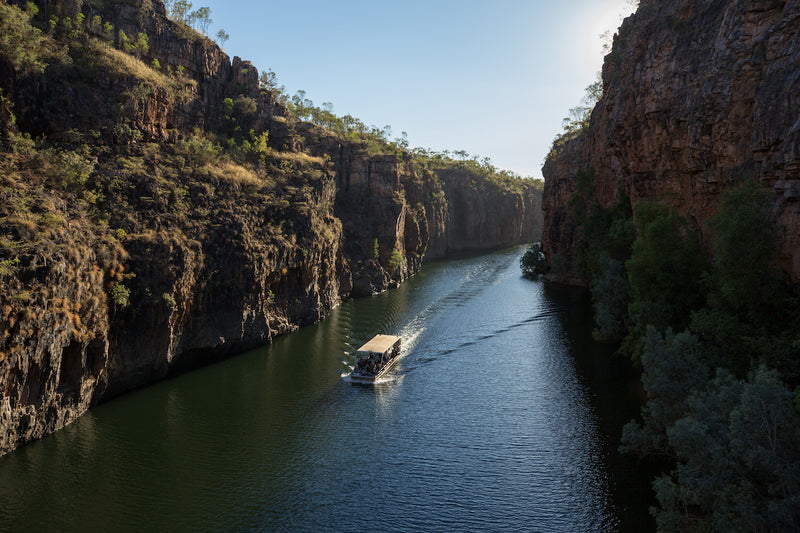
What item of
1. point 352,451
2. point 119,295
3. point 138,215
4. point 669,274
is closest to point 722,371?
point 669,274

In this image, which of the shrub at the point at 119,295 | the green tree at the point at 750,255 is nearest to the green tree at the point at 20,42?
the shrub at the point at 119,295

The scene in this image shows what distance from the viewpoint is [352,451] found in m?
27.5

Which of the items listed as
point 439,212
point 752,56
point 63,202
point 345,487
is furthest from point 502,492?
point 439,212

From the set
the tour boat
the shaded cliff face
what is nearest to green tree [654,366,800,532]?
the shaded cliff face

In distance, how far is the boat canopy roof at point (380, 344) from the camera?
134 feet

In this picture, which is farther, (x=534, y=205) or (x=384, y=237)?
(x=534, y=205)

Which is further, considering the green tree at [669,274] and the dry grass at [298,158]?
the dry grass at [298,158]

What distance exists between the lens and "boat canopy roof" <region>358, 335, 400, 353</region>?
4086 centimetres

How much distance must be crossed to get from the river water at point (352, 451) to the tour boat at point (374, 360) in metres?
1.03

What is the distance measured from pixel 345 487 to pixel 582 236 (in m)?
57.7

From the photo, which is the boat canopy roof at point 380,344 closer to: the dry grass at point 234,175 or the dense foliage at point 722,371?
the dense foliage at point 722,371

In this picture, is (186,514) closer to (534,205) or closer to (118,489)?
(118,489)

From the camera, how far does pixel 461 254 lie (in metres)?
142

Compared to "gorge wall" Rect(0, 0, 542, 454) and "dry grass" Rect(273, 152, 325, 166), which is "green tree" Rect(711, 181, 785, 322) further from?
"dry grass" Rect(273, 152, 325, 166)
